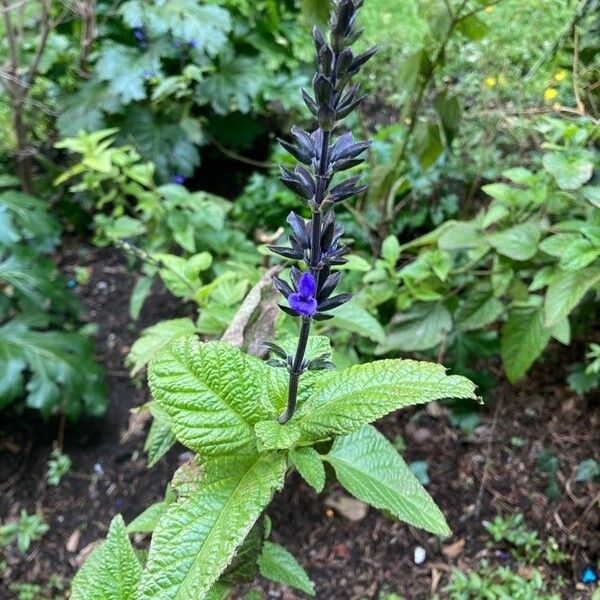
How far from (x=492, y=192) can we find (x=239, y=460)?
42.3 inches

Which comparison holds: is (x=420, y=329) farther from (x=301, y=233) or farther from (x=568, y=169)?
(x=301, y=233)

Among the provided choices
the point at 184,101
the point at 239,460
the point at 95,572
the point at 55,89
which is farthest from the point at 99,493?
the point at 55,89

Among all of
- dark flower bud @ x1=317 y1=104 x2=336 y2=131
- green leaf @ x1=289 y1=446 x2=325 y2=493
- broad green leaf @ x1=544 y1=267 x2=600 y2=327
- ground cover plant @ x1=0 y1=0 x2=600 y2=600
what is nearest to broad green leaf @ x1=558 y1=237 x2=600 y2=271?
ground cover plant @ x1=0 y1=0 x2=600 y2=600

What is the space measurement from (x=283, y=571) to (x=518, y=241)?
1.00 metres

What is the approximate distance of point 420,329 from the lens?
5.84ft

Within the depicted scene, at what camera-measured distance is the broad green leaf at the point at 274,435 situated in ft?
2.82

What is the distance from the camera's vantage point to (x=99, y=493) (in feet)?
6.26

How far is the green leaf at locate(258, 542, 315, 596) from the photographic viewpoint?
1.21 m

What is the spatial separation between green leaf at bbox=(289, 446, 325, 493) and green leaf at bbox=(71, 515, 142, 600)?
0.34 m

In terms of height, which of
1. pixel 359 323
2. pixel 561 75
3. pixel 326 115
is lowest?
pixel 359 323

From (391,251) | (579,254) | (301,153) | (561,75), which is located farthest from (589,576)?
(561,75)

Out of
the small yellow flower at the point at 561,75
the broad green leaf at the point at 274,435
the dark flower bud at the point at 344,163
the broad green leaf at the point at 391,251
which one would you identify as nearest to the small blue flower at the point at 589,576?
the broad green leaf at the point at 391,251

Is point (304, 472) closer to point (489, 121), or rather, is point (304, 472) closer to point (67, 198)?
point (489, 121)

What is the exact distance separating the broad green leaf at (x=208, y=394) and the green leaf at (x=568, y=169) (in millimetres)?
972
